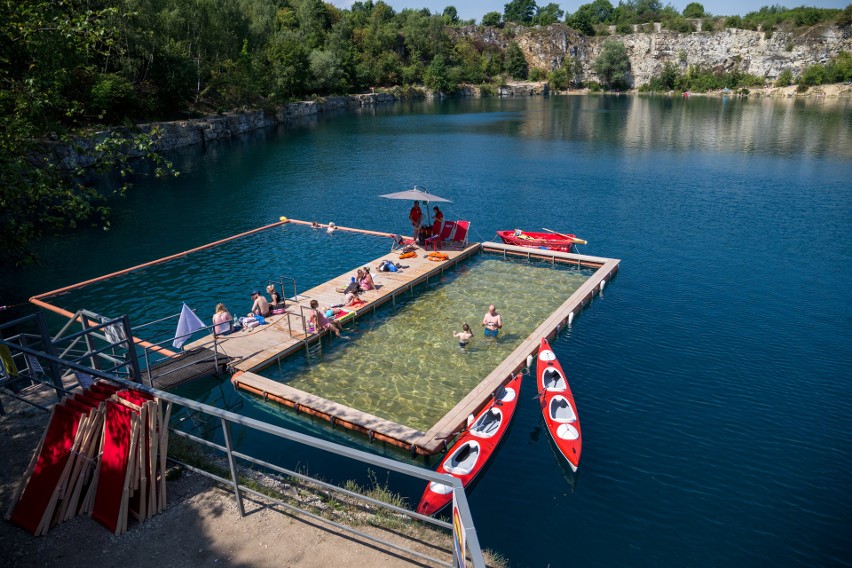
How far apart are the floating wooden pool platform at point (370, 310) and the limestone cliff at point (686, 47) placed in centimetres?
13158

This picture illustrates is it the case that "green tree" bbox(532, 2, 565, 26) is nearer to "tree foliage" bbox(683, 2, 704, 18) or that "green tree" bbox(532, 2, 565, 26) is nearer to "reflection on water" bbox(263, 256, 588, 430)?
"tree foliage" bbox(683, 2, 704, 18)

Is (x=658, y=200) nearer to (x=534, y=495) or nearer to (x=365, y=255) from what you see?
(x=365, y=255)

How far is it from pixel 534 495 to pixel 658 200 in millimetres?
31478

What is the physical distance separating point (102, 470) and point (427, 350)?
11.9 meters

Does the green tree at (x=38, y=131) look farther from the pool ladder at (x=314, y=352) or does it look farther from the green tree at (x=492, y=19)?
the green tree at (x=492, y=19)

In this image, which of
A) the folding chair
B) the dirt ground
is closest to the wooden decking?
the folding chair

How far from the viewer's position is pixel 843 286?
23.5 meters

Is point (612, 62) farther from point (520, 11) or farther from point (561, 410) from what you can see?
point (561, 410)

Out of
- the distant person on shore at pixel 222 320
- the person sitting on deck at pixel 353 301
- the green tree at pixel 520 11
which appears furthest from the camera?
the green tree at pixel 520 11

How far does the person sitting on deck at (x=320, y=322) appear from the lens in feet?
61.3

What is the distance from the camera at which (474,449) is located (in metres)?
12.9

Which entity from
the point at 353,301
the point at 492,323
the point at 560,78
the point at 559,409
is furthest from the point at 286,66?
the point at 559,409

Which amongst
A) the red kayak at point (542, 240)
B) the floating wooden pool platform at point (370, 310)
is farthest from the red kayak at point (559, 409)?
the red kayak at point (542, 240)

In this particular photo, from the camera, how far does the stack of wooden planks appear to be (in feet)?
23.1
